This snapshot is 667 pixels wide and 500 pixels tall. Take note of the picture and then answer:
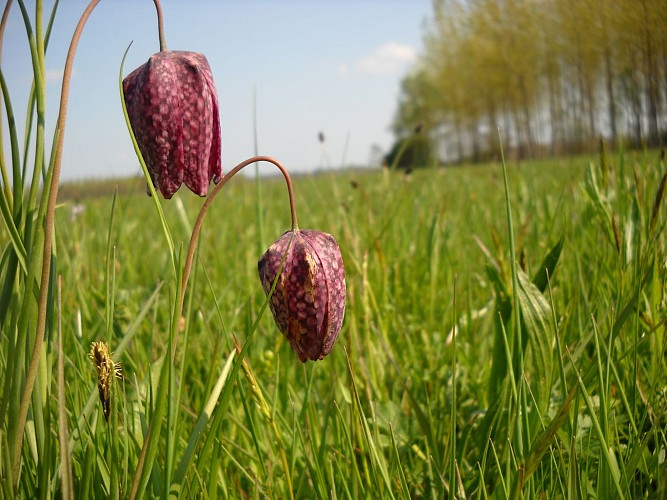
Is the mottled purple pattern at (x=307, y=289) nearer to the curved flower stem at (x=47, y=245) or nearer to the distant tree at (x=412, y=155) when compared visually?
the curved flower stem at (x=47, y=245)

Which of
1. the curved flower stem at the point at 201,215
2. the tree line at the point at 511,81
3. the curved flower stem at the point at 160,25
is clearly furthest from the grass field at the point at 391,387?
the tree line at the point at 511,81

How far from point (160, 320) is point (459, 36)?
14293 mm

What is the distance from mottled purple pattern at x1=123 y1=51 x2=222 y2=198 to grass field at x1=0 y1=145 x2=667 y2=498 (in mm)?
73

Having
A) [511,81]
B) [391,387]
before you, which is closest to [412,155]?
[391,387]

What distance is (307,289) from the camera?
23.0 inches

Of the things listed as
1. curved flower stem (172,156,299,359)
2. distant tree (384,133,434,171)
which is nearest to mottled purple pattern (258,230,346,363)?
curved flower stem (172,156,299,359)

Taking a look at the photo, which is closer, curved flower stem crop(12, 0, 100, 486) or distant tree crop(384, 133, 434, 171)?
curved flower stem crop(12, 0, 100, 486)

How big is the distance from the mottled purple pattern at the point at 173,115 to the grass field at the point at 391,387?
0.24 ft

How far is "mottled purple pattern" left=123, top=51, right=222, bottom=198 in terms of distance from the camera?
59 cm

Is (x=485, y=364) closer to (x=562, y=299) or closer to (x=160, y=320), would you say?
(x=562, y=299)

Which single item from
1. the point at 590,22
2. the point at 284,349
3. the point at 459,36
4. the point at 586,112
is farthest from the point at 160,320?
the point at 459,36

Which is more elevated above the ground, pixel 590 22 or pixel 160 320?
pixel 590 22

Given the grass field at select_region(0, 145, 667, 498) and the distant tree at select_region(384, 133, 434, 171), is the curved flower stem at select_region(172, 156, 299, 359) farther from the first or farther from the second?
the distant tree at select_region(384, 133, 434, 171)

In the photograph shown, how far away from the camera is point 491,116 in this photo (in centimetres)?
1631
